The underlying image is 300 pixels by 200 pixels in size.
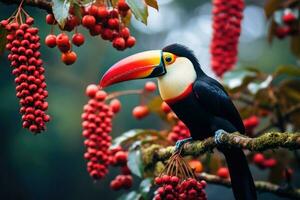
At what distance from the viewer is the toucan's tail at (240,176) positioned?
95.3 inches

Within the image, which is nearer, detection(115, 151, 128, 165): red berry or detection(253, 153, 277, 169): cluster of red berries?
detection(115, 151, 128, 165): red berry

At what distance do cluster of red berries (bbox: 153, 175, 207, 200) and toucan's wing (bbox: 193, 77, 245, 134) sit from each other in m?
0.72

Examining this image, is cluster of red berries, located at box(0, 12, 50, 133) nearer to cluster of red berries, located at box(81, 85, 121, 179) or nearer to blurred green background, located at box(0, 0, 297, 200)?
cluster of red berries, located at box(81, 85, 121, 179)

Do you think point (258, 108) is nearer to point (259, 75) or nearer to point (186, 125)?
point (259, 75)

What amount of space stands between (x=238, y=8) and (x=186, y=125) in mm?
734

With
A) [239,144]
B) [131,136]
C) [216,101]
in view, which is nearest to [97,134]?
[131,136]

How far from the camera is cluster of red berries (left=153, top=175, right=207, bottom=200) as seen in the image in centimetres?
196

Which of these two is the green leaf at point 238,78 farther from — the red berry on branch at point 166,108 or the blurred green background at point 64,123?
the blurred green background at point 64,123

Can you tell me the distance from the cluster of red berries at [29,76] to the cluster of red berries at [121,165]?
87 cm

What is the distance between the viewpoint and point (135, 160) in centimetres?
260

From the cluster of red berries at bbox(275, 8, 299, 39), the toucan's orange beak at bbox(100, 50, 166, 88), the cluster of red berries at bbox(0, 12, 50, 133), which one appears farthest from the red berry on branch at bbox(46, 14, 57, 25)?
the cluster of red berries at bbox(275, 8, 299, 39)

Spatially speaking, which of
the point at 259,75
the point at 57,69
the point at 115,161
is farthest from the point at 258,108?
the point at 57,69

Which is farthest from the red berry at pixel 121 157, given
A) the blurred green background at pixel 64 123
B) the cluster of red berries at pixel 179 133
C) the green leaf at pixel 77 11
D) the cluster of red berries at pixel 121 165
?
the blurred green background at pixel 64 123

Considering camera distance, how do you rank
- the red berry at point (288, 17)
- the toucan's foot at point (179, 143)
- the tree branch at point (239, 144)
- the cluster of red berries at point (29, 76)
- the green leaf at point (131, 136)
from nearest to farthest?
the tree branch at point (239, 144)
the cluster of red berries at point (29, 76)
the toucan's foot at point (179, 143)
the green leaf at point (131, 136)
the red berry at point (288, 17)
